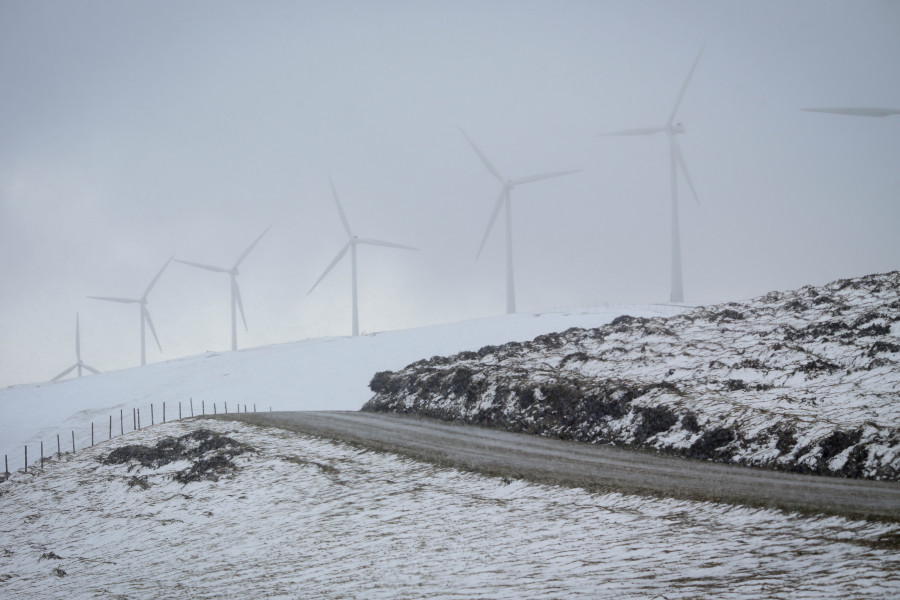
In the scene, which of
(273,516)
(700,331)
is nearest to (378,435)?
(273,516)

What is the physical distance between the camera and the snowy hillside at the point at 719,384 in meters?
19.8

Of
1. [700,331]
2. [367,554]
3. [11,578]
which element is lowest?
[11,578]

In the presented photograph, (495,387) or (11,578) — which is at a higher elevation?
(495,387)

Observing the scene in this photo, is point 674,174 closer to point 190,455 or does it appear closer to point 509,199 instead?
point 509,199

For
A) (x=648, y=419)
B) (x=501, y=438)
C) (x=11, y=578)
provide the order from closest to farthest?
(x=11, y=578) → (x=648, y=419) → (x=501, y=438)

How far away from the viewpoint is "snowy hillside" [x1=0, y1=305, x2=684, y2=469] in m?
56.4

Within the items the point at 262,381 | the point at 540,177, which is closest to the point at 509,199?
the point at 540,177

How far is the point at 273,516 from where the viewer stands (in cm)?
1844

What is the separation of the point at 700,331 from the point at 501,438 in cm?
2041

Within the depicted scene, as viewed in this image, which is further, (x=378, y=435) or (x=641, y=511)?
(x=378, y=435)

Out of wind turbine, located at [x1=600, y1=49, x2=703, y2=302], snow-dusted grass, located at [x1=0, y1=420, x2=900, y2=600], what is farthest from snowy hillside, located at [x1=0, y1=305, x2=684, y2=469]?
snow-dusted grass, located at [x1=0, y1=420, x2=900, y2=600]

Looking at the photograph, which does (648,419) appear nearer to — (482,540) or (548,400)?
(548,400)

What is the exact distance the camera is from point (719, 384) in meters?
29.0

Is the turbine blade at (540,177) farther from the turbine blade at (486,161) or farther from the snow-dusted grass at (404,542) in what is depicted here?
the snow-dusted grass at (404,542)
